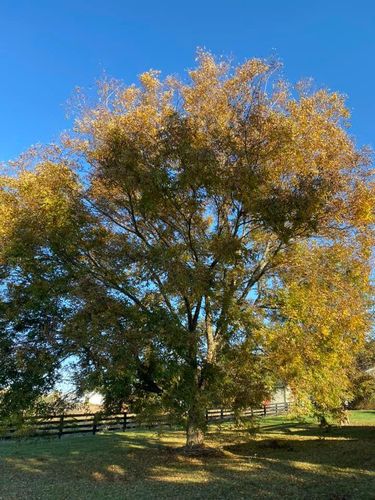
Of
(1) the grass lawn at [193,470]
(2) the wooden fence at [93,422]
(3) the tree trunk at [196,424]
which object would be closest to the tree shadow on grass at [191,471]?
(1) the grass lawn at [193,470]

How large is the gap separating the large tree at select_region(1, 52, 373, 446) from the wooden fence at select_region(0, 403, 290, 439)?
5.36ft

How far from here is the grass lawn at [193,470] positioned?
8945 mm

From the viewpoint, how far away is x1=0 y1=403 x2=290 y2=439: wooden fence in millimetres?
11844

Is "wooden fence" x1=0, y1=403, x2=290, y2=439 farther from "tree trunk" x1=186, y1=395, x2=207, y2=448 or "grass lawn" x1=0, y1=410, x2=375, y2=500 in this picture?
"grass lawn" x1=0, y1=410, x2=375, y2=500

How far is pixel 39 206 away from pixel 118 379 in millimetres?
4571

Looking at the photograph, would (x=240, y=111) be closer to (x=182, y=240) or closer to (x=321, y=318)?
(x=182, y=240)

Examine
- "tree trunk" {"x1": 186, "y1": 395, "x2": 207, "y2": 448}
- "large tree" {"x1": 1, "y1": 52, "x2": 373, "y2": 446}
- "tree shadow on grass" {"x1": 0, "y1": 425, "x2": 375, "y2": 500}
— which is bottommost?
"tree shadow on grass" {"x1": 0, "y1": 425, "x2": 375, "y2": 500}

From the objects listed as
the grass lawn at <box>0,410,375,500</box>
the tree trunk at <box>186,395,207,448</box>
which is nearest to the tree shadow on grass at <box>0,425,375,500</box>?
the grass lawn at <box>0,410,375,500</box>

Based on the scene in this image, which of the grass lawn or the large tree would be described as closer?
the grass lawn

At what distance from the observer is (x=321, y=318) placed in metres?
12.3

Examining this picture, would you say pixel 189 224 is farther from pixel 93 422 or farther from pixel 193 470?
pixel 93 422

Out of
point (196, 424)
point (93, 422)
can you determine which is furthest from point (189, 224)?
point (93, 422)

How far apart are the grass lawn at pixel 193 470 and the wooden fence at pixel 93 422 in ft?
2.87

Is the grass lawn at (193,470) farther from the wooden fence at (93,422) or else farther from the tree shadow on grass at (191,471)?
the wooden fence at (93,422)
